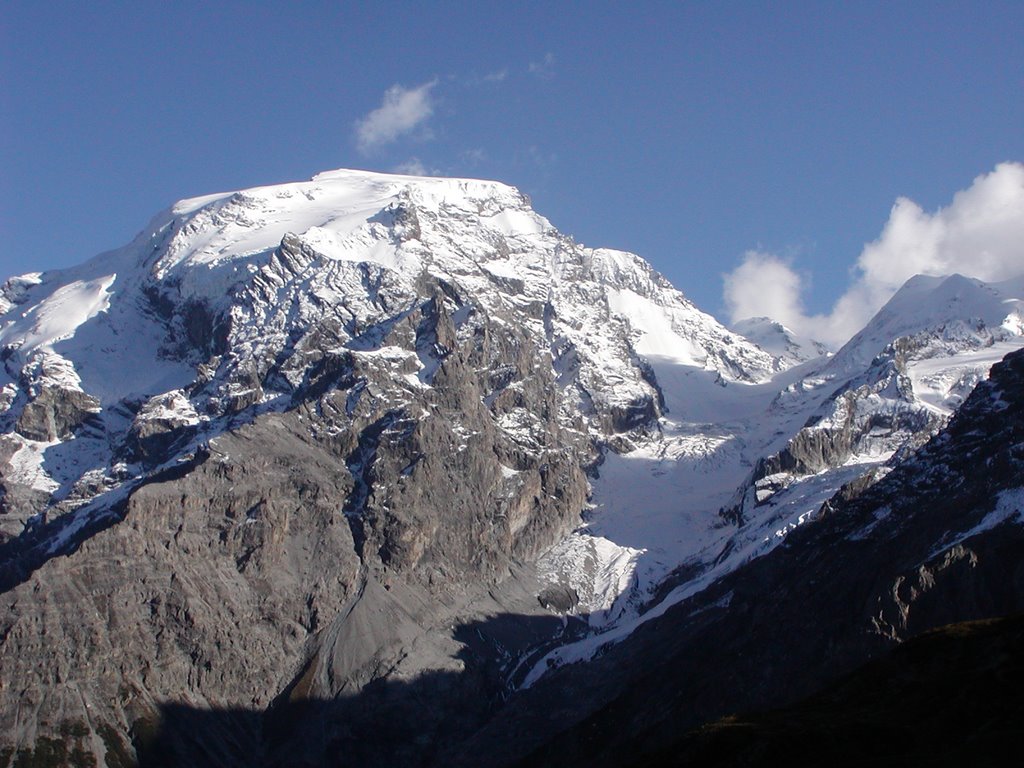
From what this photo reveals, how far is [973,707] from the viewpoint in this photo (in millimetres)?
101125

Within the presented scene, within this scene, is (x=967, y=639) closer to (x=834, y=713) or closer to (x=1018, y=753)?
(x=834, y=713)

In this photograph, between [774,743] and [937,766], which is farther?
[774,743]

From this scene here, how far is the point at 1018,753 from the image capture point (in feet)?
286

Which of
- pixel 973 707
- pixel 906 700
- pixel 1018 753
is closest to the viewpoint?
pixel 1018 753

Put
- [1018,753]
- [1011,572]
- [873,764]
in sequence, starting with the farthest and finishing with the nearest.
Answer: [1011,572] < [873,764] < [1018,753]

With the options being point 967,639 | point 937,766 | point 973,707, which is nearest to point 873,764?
point 937,766

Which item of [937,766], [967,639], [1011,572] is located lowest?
[937,766]

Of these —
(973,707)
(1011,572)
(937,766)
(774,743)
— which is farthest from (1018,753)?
(1011,572)

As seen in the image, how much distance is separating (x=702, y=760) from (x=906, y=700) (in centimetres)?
1819

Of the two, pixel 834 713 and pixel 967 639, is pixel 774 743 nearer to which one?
pixel 834 713

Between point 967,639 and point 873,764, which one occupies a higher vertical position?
point 967,639

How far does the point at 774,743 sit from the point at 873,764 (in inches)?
403

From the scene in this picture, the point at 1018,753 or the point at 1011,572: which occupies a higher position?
the point at 1011,572

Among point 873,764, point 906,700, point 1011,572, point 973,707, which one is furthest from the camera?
point 1011,572
